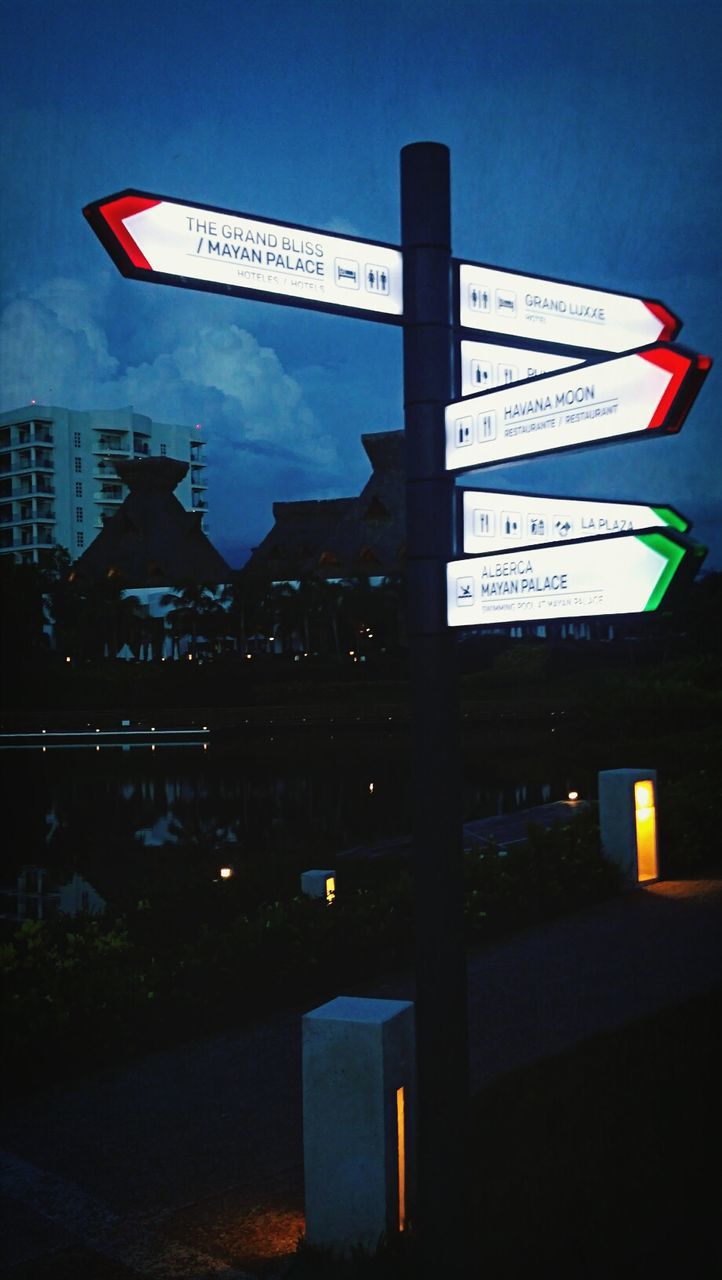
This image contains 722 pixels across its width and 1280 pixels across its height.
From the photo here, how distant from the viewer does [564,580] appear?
12.5 feet

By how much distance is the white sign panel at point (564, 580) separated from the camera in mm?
3584

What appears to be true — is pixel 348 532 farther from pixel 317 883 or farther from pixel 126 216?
pixel 126 216

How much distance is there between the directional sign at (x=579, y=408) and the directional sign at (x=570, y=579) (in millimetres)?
354

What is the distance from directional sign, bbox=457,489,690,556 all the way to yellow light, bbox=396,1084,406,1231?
241cm

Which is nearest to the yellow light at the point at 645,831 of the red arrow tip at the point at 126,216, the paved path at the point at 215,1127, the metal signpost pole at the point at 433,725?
the paved path at the point at 215,1127

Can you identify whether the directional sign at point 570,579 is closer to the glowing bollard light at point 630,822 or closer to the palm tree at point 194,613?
the glowing bollard light at point 630,822

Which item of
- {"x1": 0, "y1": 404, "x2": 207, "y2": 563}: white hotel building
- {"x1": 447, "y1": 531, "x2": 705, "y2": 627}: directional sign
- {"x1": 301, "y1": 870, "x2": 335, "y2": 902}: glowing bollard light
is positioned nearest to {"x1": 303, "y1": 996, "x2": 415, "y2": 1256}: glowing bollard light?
{"x1": 447, "y1": 531, "x2": 705, "y2": 627}: directional sign

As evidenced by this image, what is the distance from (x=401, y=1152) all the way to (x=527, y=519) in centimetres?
277

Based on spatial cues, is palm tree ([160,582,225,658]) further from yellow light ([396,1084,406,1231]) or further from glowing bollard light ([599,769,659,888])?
yellow light ([396,1084,406,1231])

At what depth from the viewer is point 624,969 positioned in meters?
9.18

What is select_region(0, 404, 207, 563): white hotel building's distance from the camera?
118562 millimetres

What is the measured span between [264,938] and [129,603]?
67750 mm

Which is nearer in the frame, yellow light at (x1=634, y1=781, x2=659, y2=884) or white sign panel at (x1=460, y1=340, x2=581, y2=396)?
white sign panel at (x1=460, y1=340, x2=581, y2=396)

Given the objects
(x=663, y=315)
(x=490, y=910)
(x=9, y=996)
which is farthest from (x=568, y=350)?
(x=490, y=910)
